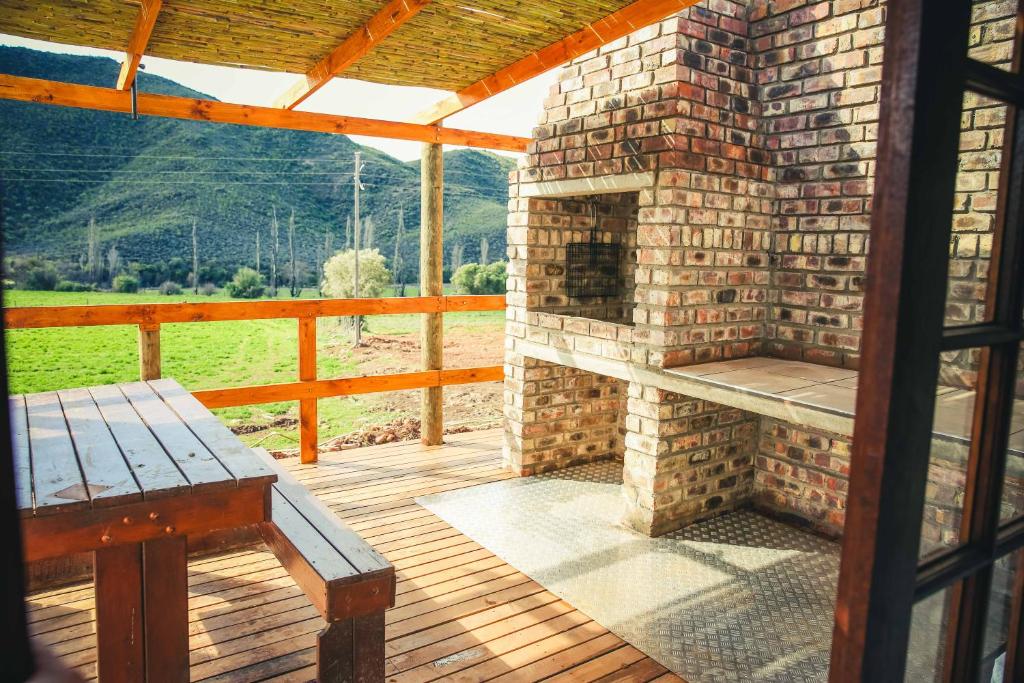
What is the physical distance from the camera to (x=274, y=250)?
98.0 ft

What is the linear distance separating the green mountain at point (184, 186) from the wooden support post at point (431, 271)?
25.0 meters

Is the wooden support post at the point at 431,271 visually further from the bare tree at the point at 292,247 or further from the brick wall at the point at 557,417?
the bare tree at the point at 292,247

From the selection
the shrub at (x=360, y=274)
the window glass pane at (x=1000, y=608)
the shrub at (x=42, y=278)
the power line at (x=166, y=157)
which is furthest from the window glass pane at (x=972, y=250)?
the power line at (x=166, y=157)

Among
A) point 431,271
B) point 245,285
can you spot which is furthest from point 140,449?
point 245,285

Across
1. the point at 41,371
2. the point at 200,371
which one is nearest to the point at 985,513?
the point at 200,371

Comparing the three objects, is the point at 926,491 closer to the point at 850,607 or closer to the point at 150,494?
the point at 850,607

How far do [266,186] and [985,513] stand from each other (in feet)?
115

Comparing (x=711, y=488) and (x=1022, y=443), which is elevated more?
(x=1022, y=443)

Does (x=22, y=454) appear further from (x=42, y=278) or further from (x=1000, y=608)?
(x=42, y=278)

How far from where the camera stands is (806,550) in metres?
3.48

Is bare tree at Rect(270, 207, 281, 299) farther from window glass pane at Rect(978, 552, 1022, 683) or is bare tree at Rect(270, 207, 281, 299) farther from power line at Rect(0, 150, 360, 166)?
window glass pane at Rect(978, 552, 1022, 683)

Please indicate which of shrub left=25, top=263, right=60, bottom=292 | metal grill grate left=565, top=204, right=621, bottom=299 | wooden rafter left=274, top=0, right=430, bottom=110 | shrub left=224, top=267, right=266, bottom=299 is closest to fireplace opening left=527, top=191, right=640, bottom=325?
metal grill grate left=565, top=204, right=621, bottom=299

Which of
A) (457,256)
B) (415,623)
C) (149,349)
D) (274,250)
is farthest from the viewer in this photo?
(274,250)

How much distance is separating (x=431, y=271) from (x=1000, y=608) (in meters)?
4.22
